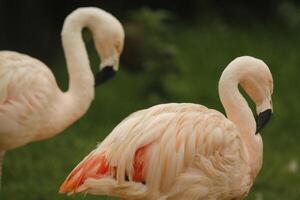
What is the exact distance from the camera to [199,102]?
10.6 m

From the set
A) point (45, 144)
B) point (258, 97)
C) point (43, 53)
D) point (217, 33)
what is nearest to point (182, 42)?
point (217, 33)

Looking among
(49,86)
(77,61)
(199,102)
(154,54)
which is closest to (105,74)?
(77,61)

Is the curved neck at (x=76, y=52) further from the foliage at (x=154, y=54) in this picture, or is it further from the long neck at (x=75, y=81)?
the foliage at (x=154, y=54)

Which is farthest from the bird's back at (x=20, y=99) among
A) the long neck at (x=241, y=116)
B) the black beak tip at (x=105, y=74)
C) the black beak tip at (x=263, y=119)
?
the black beak tip at (x=263, y=119)

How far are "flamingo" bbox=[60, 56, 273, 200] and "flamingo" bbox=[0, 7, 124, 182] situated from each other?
3.84 ft

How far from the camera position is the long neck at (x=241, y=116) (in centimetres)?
570

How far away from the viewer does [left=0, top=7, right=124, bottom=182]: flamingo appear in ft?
20.9

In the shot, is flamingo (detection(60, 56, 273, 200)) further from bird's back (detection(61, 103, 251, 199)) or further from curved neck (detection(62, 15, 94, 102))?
curved neck (detection(62, 15, 94, 102))

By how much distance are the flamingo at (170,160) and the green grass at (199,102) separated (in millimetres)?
1897

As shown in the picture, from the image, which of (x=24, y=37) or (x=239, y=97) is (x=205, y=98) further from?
(x=239, y=97)

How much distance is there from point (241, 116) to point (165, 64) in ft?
15.1

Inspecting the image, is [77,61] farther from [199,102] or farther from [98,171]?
[199,102]

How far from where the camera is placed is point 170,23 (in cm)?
1462

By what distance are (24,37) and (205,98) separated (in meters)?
3.36
